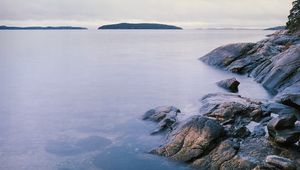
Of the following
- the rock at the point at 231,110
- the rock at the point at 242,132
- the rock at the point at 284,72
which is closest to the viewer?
the rock at the point at 242,132

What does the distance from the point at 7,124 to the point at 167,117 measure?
12429 mm

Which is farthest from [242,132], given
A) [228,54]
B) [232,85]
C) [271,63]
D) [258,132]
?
[228,54]

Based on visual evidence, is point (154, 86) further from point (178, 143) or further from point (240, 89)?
point (178, 143)

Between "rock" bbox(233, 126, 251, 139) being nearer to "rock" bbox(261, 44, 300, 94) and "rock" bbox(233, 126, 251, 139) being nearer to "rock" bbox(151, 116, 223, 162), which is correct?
"rock" bbox(151, 116, 223, 162)

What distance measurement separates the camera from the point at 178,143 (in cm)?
2142

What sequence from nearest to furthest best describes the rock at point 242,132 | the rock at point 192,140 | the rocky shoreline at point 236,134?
the rocky shoreline at point 236,134 < the rock at point 192,140 < the rock at point 242,132

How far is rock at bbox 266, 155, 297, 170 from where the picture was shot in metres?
16.9

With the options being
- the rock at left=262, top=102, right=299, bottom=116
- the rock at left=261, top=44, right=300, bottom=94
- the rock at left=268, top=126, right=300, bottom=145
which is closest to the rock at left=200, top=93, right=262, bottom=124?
the rock at left=262, top=102, right=299, bottom=116

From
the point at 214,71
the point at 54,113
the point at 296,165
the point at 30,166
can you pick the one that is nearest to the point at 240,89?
the point at 214,71

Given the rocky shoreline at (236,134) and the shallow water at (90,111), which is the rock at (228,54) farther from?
the rocky shoreline at (236,134)

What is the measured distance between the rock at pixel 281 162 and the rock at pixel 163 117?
30.4 feet

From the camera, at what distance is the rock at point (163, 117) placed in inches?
1018

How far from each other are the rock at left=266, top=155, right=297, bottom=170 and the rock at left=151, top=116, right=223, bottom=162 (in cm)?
379

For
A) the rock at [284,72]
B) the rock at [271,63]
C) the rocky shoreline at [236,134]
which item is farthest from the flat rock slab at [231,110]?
the rock at [284,72]
